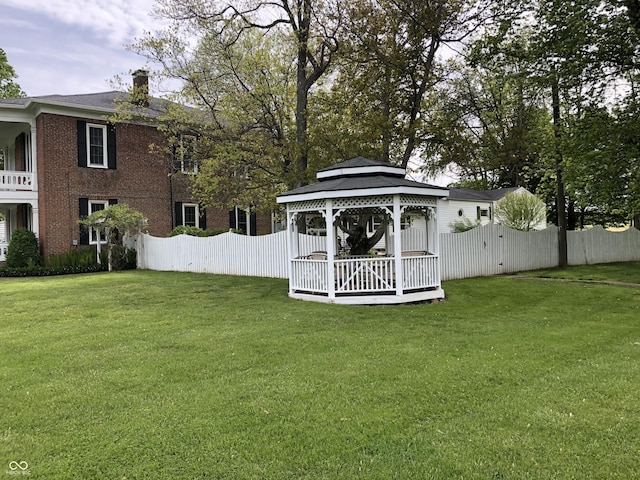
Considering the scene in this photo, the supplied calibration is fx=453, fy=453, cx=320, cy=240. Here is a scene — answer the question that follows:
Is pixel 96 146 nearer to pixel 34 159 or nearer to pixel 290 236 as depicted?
pixel 34 159

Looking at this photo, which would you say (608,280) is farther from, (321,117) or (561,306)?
(321,117)

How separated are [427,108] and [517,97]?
3.88 metres

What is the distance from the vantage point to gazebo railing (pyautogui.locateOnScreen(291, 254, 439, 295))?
10.1m

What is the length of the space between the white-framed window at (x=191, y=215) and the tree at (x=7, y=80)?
17.8 m

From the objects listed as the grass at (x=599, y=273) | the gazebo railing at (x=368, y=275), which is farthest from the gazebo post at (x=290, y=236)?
the grass at (x=599, y=273)

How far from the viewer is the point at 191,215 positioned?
74.4 ft

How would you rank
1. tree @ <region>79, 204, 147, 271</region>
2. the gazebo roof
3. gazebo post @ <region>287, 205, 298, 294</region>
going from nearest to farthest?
the gazebo roof
gazebo post @ <region>287, 205, 298, 294</region>
tree @ <region>79, 204, 147, 271</region>

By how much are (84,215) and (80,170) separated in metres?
1.91

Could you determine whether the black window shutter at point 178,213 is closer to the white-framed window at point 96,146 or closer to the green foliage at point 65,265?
the white-framed window at point 96,146

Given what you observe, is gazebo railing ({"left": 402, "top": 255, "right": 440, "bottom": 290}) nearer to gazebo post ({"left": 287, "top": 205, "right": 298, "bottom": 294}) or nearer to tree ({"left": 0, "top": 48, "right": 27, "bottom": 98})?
gazebo post ({"left": 287, "top": 205, "right": 298, "bottom": 294})

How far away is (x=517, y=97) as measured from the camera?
16.6 m

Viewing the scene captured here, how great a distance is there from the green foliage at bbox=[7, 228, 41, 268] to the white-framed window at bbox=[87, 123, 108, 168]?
3870 mm

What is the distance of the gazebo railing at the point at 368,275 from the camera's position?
33.1 feet

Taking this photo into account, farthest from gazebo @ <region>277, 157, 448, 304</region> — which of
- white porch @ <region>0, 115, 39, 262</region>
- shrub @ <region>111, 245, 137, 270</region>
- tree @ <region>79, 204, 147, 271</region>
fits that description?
white porch @ <region>0, 115, 39, 262</region>
